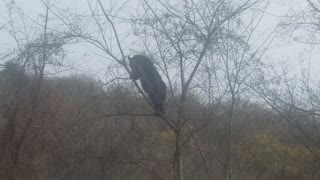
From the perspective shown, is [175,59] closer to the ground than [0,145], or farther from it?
farther from it

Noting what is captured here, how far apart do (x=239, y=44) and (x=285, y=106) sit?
2.03 metres

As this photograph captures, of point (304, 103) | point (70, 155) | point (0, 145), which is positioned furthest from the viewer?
point (0, 145)

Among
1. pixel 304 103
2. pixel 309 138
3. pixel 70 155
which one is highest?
pixel 304 103

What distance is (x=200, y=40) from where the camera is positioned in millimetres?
5277

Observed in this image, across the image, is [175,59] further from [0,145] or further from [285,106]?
[0,145]

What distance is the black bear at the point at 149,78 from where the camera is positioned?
5105 millimetres

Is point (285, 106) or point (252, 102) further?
point (252, 102)

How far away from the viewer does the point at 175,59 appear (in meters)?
5.42

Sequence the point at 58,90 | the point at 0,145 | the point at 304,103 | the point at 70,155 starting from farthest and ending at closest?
the point at 58,90 → the point at 0,145 → the point at 304,103 → the point at 70,155

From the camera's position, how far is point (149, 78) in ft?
17.0

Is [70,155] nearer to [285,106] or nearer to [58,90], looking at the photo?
[285,106]

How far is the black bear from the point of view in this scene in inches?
201

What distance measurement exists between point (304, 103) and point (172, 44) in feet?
13.9

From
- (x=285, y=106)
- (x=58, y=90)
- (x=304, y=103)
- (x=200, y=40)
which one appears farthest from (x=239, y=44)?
(x=58, y=90)
